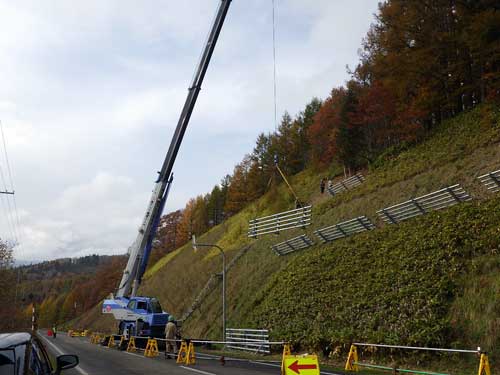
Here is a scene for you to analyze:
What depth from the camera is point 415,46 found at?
37781 mm

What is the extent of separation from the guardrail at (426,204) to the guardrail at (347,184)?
1269 cm

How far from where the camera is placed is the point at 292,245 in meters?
33.8

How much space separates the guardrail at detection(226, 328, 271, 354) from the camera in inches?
966

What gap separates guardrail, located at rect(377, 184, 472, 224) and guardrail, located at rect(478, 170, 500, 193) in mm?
942

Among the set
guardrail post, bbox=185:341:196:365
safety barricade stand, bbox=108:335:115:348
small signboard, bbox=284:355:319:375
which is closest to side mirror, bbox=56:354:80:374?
small signboard, bbox=284:355:319:375

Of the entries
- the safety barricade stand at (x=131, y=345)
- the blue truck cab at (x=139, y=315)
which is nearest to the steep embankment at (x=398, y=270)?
the blue truck cab at (x=139, y=315)

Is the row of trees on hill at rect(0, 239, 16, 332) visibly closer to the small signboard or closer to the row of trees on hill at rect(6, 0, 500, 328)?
the row of trees on hill at rect(6, 0, 500, 328)

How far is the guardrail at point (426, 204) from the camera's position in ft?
77.9

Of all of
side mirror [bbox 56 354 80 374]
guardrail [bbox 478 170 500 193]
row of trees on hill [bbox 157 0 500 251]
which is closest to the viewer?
side mirror [bbox 56 354 80 374]

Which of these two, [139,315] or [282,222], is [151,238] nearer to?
[139,315]

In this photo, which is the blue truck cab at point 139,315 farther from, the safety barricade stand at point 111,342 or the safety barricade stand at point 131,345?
the safety barricade stand at point 111,342

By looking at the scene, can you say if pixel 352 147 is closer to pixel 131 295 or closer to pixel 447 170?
pixel 447 170

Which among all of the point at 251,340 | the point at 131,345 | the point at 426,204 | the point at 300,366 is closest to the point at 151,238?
the point at 131,345

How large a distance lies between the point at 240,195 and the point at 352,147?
36.5 m
